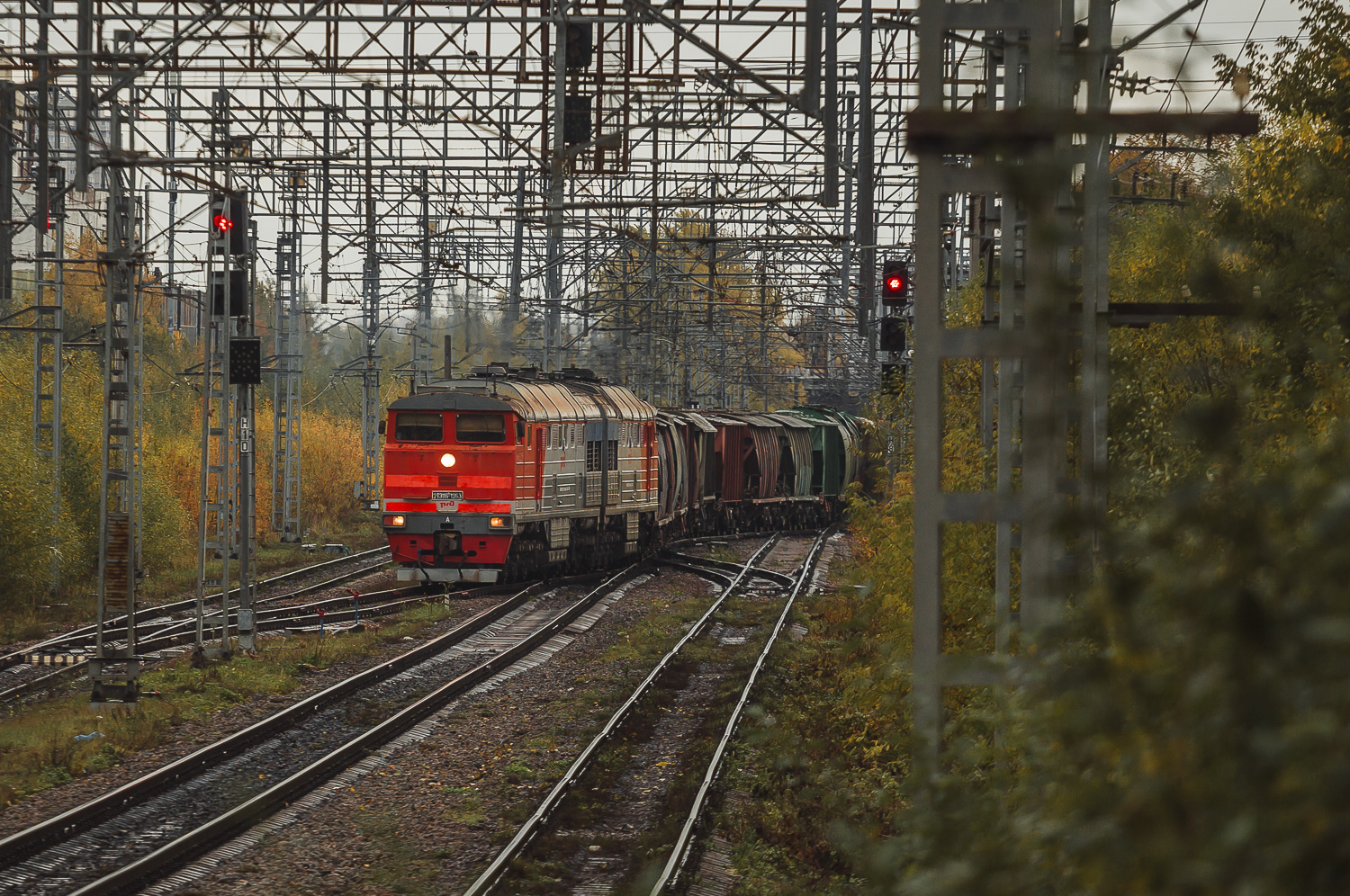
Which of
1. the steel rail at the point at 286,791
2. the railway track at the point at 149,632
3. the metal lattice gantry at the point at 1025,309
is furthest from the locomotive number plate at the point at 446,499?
the metal lattice gantry at the point at 1025,309

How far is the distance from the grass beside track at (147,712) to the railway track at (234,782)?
81 cm

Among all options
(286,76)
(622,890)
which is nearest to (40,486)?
(286,76)

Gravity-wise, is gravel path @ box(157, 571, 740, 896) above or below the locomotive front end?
below

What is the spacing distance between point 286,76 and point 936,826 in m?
21.4

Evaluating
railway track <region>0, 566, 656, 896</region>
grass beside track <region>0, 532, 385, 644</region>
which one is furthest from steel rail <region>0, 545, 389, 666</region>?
railway track <region>0, 566, 656, 896</region>

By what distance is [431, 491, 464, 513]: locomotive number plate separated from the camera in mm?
22750

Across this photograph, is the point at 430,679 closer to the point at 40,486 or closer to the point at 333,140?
the point at 40,486

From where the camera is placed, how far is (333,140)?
83.4ft

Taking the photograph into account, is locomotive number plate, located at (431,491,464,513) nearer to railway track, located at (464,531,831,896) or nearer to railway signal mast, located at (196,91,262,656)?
railway track, located at (464,531,831,896)

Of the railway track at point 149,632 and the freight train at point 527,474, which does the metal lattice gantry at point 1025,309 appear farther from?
the freight train at point 527,474

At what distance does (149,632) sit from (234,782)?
28.2 ft

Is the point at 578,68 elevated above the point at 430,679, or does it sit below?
above

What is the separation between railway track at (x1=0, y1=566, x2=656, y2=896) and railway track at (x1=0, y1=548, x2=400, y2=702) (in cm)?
319

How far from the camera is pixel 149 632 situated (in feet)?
63.2
